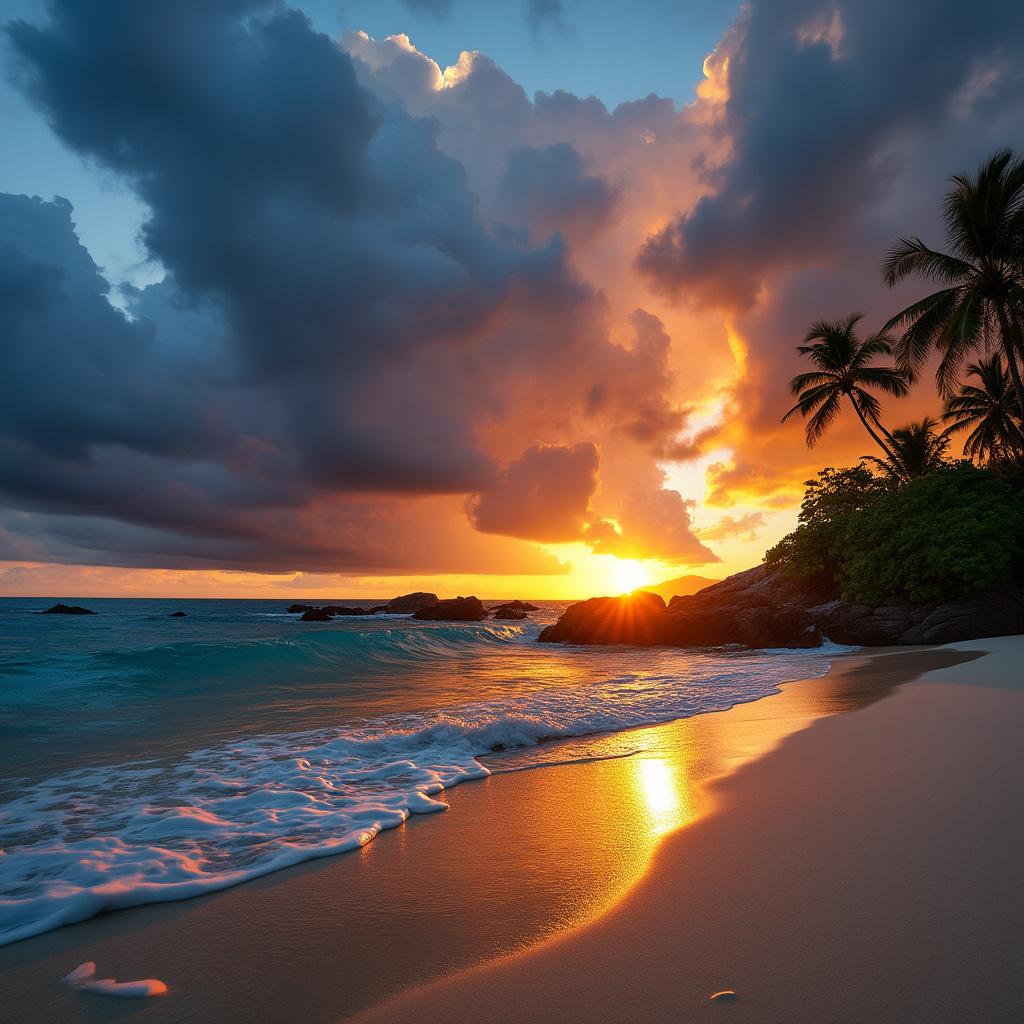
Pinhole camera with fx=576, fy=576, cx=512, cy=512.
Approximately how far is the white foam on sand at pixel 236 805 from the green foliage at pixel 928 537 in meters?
13.3

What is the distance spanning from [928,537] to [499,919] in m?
20.3

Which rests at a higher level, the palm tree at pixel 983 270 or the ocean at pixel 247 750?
the palm tree at pixel 983 270

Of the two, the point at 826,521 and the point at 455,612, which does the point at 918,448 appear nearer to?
the point at 826,521

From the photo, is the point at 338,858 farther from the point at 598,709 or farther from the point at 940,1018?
the point at 598,709

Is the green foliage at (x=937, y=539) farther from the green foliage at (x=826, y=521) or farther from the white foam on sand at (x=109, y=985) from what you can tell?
the white foam on sand at (x=109, y=985)

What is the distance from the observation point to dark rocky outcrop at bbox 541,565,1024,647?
1719 centimetres

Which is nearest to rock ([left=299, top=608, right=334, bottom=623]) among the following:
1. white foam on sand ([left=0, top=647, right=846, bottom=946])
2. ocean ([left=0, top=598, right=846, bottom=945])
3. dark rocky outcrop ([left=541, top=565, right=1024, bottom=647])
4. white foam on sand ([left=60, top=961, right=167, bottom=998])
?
dark rocky outcrop ([left=541, top=565, right=1024, bottom=647])

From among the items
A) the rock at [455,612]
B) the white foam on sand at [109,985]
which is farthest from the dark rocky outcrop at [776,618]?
the rock at [455,612]

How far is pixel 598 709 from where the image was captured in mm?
8289

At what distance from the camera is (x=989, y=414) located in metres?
30.0

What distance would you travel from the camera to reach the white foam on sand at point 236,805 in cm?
310

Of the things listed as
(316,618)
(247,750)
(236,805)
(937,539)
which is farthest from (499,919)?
(316,618)

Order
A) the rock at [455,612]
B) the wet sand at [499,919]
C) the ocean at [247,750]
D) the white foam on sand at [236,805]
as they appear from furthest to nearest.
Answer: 1. the rock at [455,612]
2. the ocean at [247,750]
3. the white foam on sand at [236,805]
4. the wet sand at [499,919]

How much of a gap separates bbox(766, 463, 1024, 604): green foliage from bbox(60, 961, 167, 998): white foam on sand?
2057cm
